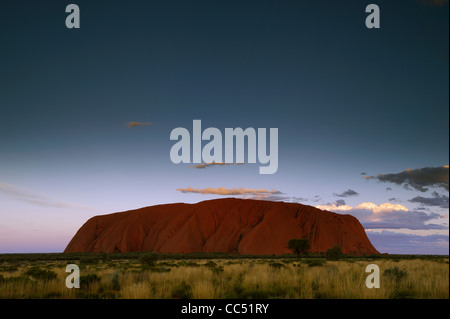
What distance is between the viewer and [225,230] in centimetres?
10031

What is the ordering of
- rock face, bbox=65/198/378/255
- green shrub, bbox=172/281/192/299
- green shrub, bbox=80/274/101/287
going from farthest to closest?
rock face, bbox=65/198/378/255 < green shrub, bbox=80/274/101/287 < green shrub, bbox=172/281/192/299

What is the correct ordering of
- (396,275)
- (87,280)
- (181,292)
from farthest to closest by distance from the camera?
1. (396,275)
2. (87,280)
3. (181,292)

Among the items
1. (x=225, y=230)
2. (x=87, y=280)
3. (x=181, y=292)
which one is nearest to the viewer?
(x=181, y=292)

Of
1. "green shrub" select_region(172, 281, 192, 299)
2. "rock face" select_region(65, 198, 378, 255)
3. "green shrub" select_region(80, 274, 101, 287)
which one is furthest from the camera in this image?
"rock face" select_region(65, 198, 378, 255)

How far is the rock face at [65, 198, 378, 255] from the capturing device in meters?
93.3

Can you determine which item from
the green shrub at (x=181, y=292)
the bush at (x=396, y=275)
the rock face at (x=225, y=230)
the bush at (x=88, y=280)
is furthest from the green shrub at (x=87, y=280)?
the rock face at (x=225, y=230)

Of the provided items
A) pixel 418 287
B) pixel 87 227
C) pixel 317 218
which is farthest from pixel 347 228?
pixel 418 287

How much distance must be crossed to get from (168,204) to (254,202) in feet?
107

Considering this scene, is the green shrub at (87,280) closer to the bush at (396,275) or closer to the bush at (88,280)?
the bush at (88,280)

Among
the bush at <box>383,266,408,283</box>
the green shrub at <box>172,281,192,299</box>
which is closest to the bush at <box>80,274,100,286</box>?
the green shrub at <box>172,281,192,299</box>

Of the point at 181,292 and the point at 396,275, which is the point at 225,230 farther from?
the point at 181,292

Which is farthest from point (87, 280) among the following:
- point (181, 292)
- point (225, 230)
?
point (225, 230)

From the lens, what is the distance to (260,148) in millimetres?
14156

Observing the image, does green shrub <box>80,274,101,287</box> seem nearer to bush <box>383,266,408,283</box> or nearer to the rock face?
bush <box>383,266,408,283</box>
